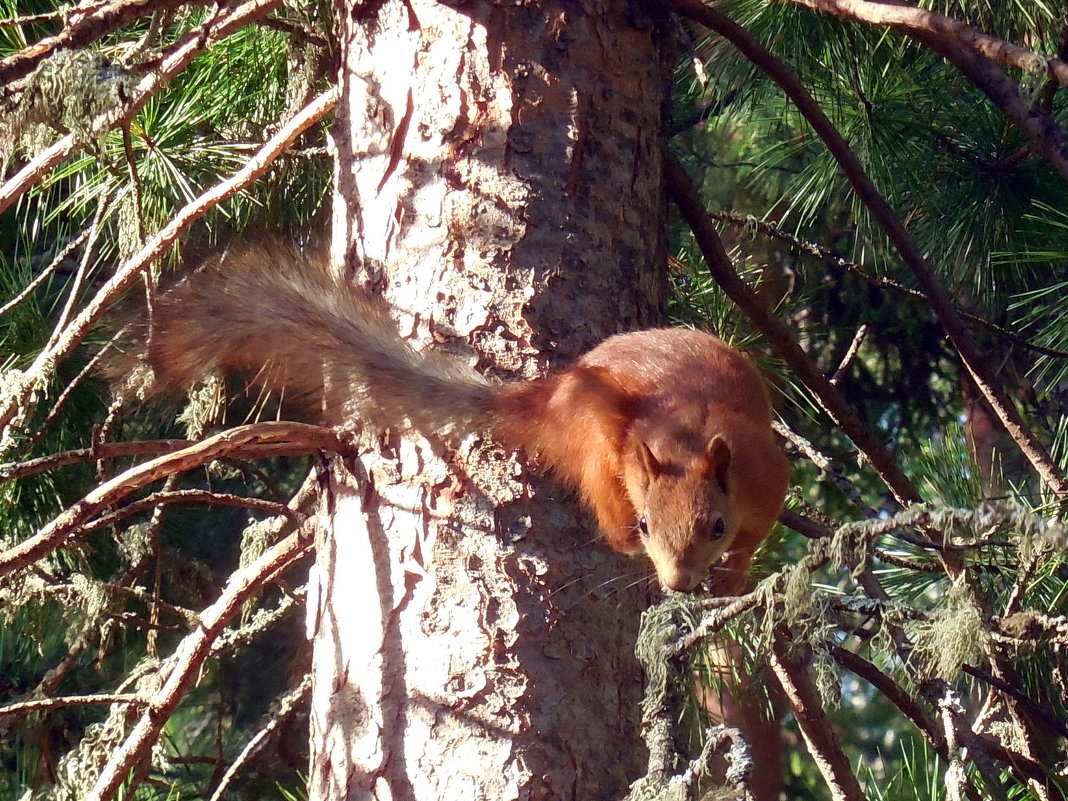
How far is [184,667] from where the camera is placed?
1600mm

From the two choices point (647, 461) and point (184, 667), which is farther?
point (647, 461)

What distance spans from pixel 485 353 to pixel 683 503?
386 millimetres

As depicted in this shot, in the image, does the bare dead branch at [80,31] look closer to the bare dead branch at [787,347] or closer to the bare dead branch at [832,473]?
the bare dead branch at [787,347]

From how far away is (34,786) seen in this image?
255 cm

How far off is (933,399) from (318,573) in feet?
8.79

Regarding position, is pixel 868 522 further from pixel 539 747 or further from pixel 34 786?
pixel 34 786

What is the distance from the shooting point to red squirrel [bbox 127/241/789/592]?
1.62 m

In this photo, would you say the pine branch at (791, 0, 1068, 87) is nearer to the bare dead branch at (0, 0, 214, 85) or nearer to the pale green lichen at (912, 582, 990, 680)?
the pale green lichen at (912, 582, 990, 680)

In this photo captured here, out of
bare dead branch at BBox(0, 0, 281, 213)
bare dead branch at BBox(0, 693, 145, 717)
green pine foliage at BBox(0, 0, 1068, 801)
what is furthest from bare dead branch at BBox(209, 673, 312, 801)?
bare dead branch at BBox(0, 0, 281, 213)

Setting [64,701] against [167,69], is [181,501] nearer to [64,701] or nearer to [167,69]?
[64,701]

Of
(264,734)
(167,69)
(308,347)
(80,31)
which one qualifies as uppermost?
(167,69)

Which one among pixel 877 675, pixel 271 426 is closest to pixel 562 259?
pixel 271 426

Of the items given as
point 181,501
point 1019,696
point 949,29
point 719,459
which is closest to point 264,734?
point 181,501

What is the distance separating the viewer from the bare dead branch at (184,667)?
1.54m
